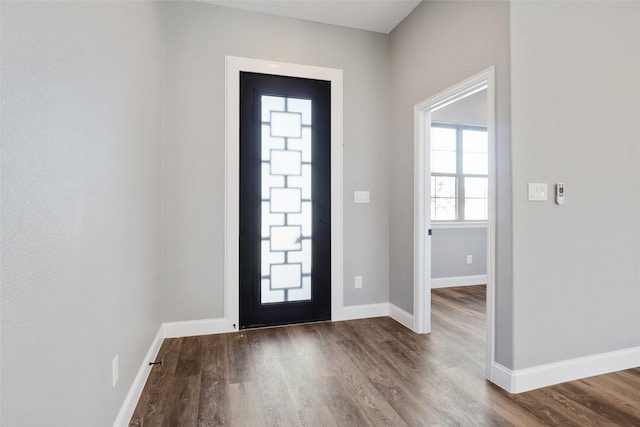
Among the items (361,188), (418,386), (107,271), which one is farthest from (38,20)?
(361,188)

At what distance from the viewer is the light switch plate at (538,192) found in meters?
1.99

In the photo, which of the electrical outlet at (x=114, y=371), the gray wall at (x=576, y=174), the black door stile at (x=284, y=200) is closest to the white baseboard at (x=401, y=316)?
the black door stile at (x=284, y=200)

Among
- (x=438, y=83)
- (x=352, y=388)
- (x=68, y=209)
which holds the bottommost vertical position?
(x=352, y=388)

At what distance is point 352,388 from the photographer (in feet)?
6.49

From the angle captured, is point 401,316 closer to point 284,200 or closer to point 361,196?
point 361,196

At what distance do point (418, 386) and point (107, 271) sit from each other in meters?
1.87

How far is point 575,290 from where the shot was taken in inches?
83.6

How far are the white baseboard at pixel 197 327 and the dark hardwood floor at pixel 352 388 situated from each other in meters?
0.08

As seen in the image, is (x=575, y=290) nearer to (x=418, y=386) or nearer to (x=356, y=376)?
(x=418, y=386)

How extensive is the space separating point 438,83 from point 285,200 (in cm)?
167

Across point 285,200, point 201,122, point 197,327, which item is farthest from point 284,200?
point 197,327

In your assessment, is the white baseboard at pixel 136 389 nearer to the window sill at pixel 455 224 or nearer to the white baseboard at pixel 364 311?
the white baseboard at pixel 364 311

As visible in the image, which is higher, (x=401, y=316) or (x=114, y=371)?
(x=114, y=371)

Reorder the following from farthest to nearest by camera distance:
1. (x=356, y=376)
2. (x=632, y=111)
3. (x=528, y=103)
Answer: (x=632, y=111) < (x=356, y=376) < (x=528, y=103)
